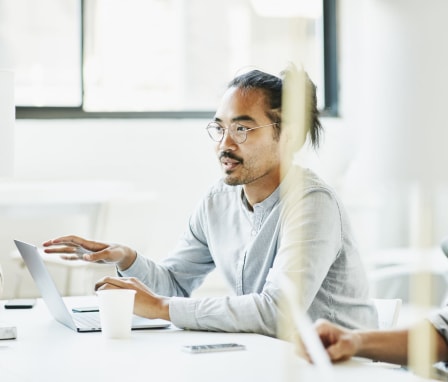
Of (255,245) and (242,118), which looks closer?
(255,245)

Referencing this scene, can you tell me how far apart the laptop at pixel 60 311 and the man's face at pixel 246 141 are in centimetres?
47

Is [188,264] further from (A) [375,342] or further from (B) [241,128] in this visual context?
(A) [375,342]

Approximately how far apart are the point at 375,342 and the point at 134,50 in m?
3.75

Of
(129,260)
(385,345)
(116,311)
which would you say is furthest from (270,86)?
(385,345)

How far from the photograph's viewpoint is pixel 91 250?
184 cm

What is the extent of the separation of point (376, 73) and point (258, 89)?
1.41 meters

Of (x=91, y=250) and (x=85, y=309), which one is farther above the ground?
(x=91, y=250)

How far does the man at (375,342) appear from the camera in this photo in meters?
1.16

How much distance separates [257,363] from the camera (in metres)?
1.20

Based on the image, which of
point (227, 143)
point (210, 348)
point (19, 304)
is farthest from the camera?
point (227, 143)

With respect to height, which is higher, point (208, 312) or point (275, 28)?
point (275, 28)

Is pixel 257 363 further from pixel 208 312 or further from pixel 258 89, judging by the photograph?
pixel 258 89

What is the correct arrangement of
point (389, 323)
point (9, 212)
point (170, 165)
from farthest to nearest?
point (170, 165) → point (9, 212) → point (389, 323)

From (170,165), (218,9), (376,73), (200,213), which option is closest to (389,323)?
(200,213)
